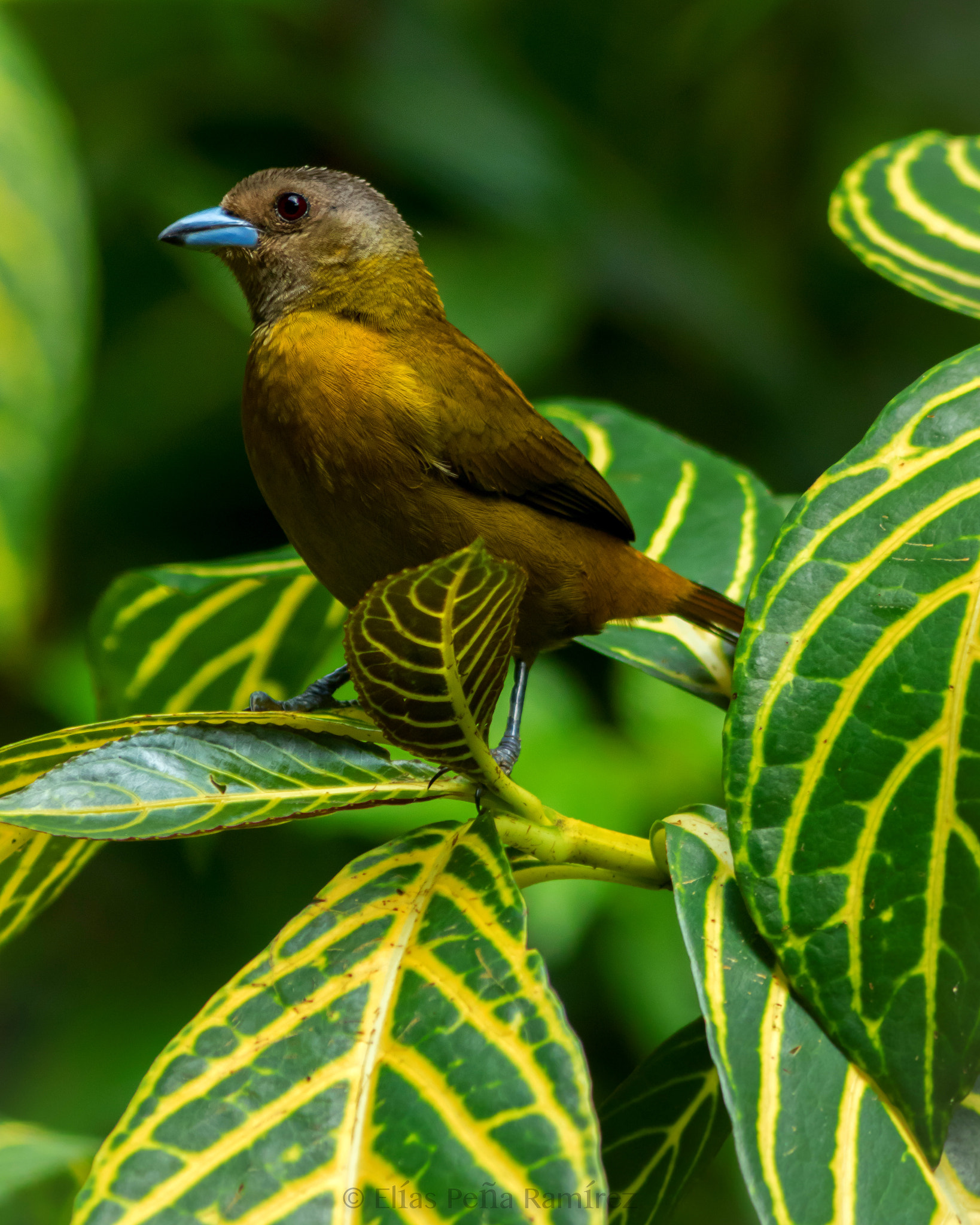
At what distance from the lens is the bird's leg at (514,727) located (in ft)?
5.41

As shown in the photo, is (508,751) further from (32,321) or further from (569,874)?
(32,321)

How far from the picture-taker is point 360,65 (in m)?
3.19

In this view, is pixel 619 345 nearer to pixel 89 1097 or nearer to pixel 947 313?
pixel 947 313

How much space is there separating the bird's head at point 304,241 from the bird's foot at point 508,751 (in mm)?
697

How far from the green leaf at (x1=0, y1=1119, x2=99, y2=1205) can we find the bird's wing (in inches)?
39.4

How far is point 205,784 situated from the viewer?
967 mm

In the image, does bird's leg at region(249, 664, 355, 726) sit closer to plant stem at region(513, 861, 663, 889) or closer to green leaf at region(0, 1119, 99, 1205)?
plant stem at region(513, 861, 663, 889)

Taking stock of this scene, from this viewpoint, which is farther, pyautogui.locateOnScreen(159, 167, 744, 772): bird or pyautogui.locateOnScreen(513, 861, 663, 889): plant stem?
pyautogui.locateOnScreen(159, 167, 744, 772): bird

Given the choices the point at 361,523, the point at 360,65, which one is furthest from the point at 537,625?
the point at 360,65

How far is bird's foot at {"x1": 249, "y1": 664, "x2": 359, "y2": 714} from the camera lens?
1.53 m

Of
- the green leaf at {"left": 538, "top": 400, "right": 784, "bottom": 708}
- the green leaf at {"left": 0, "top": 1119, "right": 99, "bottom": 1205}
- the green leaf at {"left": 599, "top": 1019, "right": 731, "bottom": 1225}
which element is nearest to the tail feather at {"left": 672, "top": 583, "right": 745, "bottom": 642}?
the green leaf at {"left": 538, "top": 400, "right": 784, "bottom": 708}

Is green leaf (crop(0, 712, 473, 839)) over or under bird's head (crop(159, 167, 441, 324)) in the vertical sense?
under

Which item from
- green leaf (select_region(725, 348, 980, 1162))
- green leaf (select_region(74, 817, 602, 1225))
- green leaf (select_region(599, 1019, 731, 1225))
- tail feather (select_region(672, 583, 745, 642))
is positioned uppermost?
green leaf (select_region(725, 348, 980, 1162))

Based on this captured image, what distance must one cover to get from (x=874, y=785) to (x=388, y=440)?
0.84 meters
